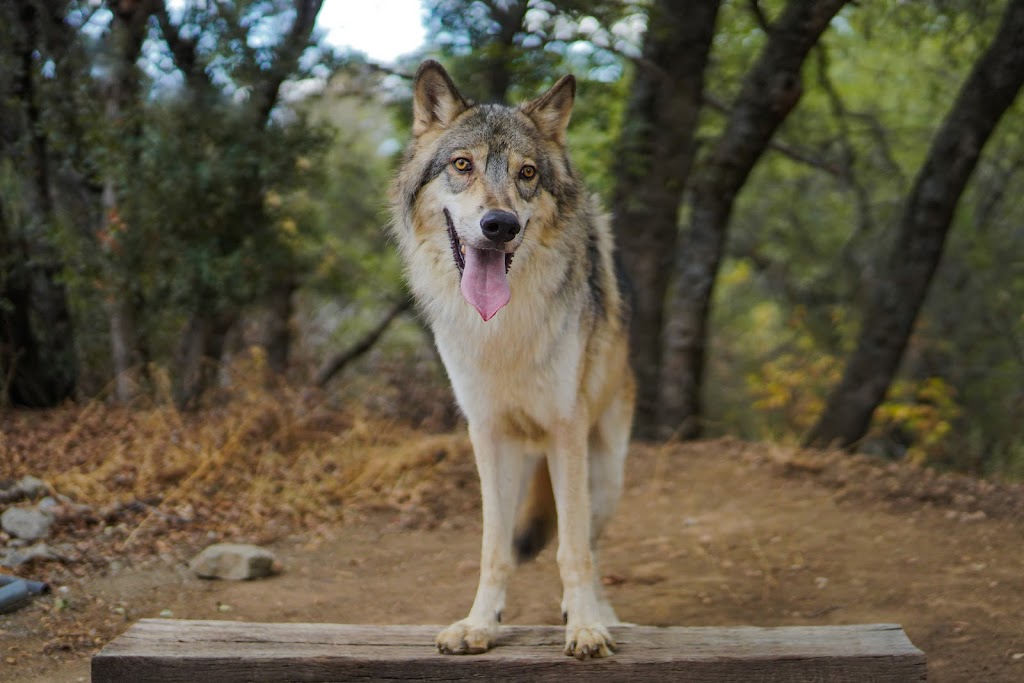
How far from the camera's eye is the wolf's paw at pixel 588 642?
11.7 ft

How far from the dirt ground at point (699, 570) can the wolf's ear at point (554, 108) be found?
2384mm

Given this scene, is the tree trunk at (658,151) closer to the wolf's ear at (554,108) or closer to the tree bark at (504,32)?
the tree bark at (504,32)

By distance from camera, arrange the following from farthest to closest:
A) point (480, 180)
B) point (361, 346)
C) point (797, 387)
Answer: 1. point (797, 387)
2. point (361, 346)
3. point (480, 180)

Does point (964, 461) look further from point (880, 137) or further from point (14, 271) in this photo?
point (14, 271)

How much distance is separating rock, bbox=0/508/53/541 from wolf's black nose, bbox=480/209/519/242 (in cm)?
359

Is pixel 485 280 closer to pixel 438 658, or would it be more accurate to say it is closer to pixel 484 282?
pixel 484 282

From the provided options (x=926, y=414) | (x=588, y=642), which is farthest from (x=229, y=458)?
(x=926, y=414)

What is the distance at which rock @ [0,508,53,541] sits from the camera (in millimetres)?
5108

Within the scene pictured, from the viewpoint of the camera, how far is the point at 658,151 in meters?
8.98

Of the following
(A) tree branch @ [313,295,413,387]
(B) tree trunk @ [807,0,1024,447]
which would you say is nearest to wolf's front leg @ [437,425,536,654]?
(B) tree trunk @ [807,0,1024,447]

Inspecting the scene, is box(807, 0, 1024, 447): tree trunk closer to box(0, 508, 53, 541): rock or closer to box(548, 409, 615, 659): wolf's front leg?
box(548, 409, 615, 659): wolf's front leg

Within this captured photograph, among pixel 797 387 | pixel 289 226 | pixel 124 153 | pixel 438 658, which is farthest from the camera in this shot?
pixel 797 387

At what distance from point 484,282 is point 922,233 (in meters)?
6.58

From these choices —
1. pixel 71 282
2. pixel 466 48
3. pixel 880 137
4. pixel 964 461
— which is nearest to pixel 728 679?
pixel 466 48
